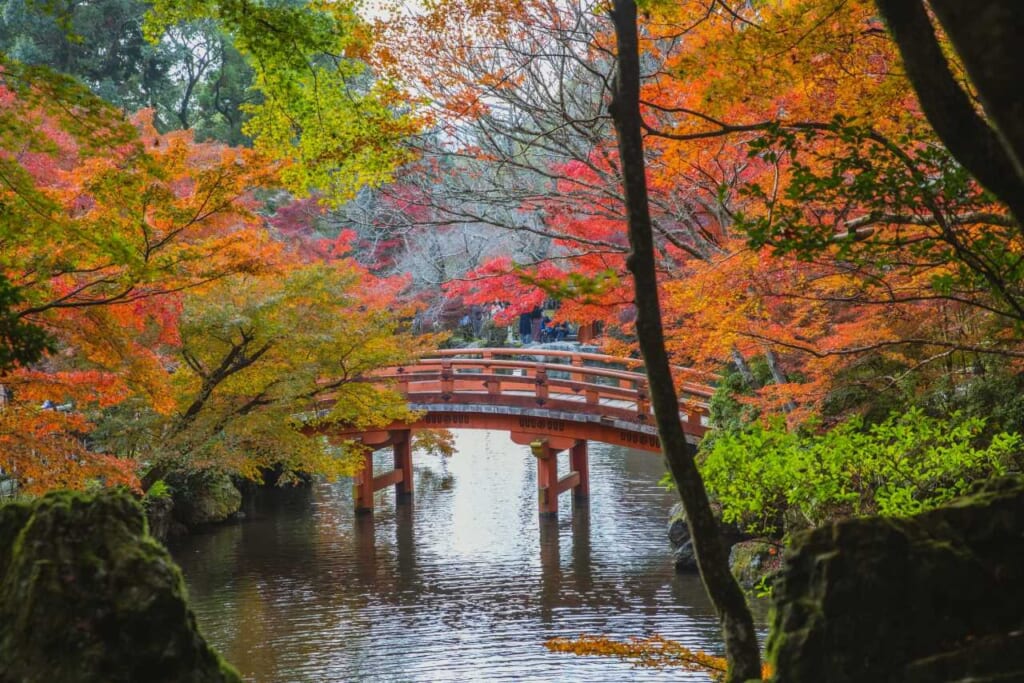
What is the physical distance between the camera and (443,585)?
49.0ft

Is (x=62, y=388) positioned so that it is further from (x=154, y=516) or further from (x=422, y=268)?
(x=422, y=268)

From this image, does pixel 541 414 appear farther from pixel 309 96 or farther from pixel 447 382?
pixel 309 96

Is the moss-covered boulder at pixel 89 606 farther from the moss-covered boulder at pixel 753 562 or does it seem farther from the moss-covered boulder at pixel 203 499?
the moss-covered boulder at pixel 203 499

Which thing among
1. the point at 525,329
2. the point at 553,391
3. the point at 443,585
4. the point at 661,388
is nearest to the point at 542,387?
the point at 553,391

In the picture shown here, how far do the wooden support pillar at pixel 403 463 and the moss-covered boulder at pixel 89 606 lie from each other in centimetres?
1723

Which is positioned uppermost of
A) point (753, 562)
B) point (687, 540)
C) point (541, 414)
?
point (541, 414)

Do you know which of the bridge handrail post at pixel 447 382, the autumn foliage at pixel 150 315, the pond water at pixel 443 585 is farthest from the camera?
the bridge handrail post at pixel 447 382

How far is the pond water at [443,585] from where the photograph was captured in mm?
11531

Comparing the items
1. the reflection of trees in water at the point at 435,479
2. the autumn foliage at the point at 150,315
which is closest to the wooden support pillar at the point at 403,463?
the reflection of trees in water at the point at 435,479

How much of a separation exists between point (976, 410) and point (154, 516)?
13224mm

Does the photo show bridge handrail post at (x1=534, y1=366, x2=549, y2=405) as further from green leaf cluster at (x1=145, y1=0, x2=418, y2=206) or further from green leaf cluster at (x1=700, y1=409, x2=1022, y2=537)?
green leaf cluster at (x1=145, y1=0, x2=418, y2=206)

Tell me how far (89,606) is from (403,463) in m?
17.7

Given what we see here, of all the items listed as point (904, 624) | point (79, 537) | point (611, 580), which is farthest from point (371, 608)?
point (904, 624)

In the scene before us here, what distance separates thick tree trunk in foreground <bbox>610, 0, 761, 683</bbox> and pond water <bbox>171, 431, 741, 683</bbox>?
5.96 metres
